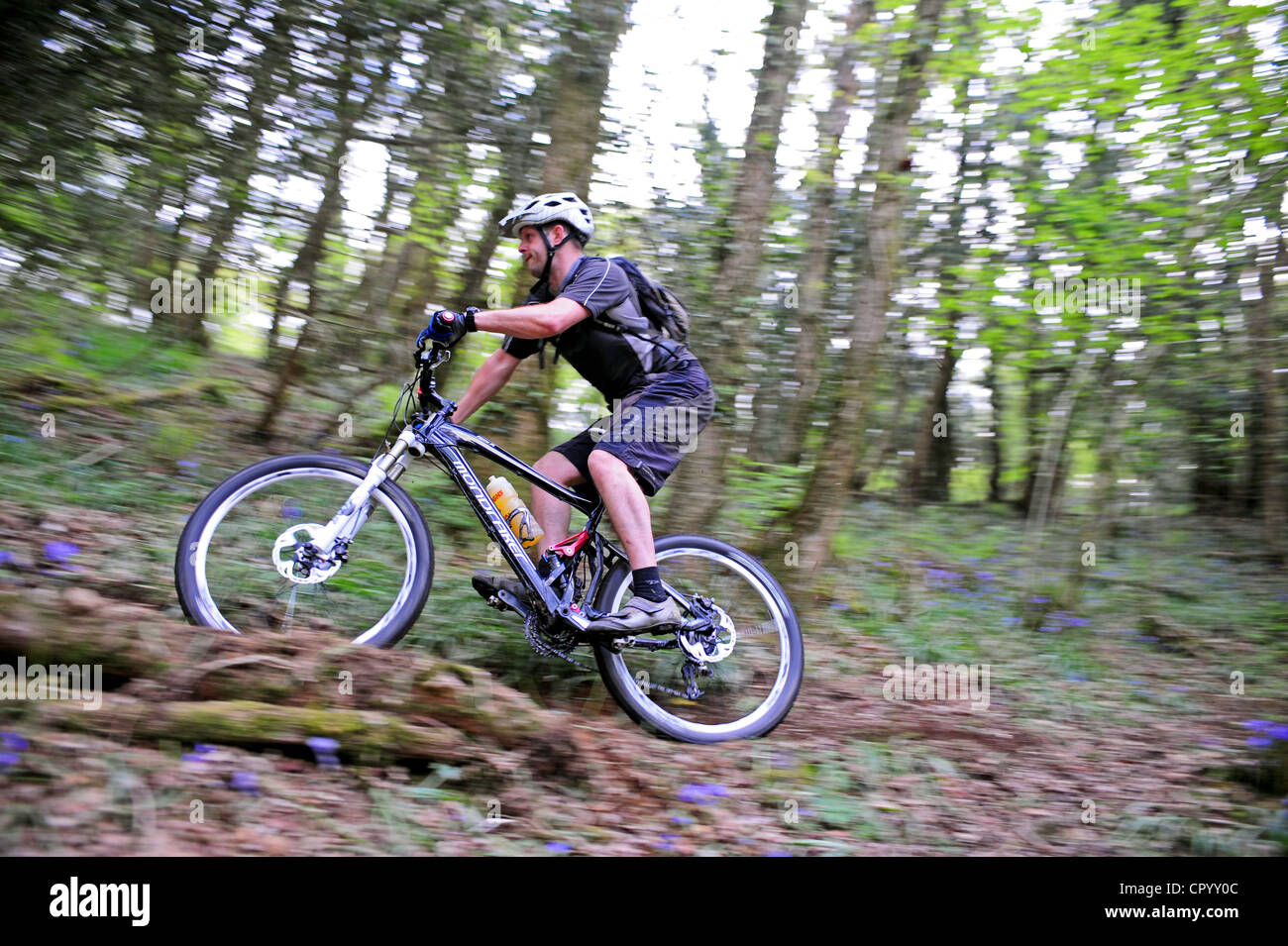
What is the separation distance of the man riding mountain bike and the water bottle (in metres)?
0.06

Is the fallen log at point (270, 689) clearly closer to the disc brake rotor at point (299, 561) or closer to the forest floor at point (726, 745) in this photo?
the forest floor at point (726, 745)

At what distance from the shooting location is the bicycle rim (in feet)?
10.7

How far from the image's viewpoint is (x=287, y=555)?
3.32 metres

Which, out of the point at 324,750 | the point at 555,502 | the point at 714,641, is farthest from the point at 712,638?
the point at 324,750

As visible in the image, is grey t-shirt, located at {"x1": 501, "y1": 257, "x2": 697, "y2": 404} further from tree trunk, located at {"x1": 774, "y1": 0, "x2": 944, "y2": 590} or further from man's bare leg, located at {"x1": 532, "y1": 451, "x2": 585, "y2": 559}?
tree trunk, located at {"x1": 774, "y1": 0, "x2": 944, "y2": 590}

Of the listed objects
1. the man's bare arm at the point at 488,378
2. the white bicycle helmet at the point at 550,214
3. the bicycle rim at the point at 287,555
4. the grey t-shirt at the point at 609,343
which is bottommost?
the bicycle rim at the point at 287,555

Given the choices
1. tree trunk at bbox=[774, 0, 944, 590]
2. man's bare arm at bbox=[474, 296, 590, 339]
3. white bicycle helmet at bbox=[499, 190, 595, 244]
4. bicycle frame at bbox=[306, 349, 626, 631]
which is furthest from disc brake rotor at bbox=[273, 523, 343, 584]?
tree trunk at bbox=[774, 0, 944, 590]

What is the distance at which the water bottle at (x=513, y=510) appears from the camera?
3.67 metres

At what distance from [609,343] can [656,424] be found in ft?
1.32

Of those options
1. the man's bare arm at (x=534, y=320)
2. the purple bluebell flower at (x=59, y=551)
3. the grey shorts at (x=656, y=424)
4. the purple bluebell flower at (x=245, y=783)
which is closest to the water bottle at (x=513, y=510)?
the grey shorts at (x=656, y=424)

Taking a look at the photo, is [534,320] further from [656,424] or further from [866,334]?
[866,334]
